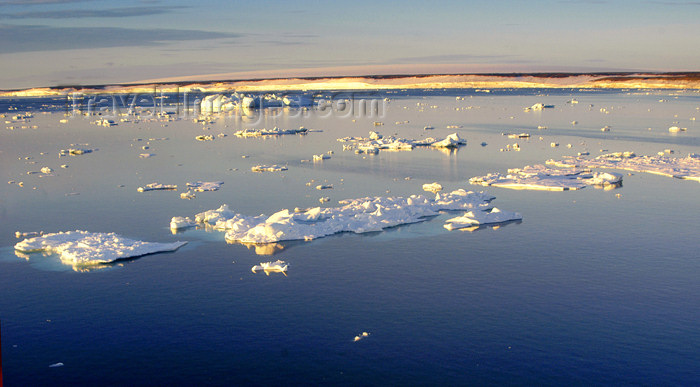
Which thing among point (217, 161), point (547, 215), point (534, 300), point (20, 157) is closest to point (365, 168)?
point (217, 161)

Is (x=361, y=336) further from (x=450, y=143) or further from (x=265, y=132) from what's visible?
(x=265, y=132)

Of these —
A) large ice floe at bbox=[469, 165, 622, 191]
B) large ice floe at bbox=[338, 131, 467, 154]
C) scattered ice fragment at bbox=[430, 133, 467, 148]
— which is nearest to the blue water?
large ice floe at bbox=[469, 165, 622, 191]

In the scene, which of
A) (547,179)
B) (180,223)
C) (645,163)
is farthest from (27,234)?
(645,163)

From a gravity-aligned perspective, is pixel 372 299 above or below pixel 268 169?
below

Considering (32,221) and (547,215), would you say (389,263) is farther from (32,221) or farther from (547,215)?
(32,221)

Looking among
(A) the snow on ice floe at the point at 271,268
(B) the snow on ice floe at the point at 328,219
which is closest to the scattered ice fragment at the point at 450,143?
(B) the snow on ice floe at the point at 328,219

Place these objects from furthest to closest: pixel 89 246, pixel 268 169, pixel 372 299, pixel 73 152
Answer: pixel 73 152 → pixel 268 169 → pixel 89 246 → pixel 372 299
